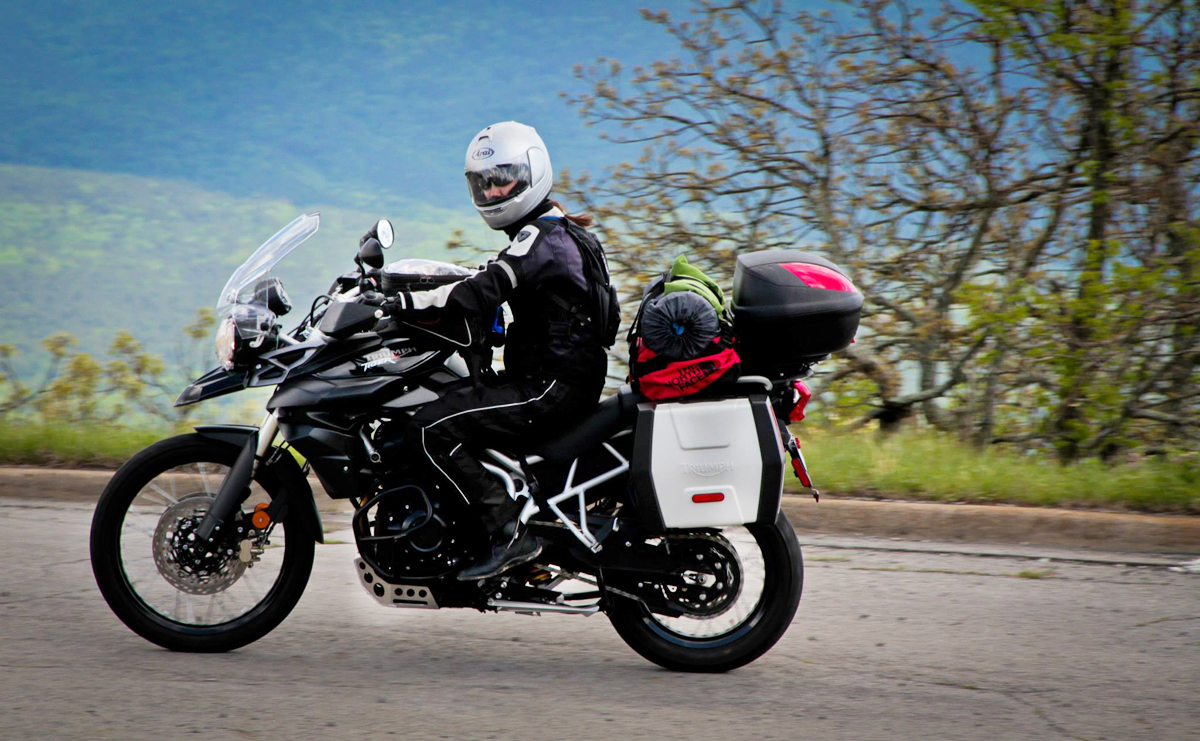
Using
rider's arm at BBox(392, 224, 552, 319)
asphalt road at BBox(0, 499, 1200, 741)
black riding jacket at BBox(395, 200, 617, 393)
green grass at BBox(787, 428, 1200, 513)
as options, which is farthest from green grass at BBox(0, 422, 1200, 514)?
rider's arm at BBox(392, 224, 552, 319)

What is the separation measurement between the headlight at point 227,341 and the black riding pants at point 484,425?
27.1 inches

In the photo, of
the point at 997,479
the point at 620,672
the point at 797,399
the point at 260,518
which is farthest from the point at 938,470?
the point at 260,518

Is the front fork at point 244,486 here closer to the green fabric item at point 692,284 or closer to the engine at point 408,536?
the engine at point 408,536

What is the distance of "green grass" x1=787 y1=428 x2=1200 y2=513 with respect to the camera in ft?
21.4

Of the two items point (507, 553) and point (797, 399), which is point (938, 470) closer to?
point (797, 399)

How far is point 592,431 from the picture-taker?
4.02 meters

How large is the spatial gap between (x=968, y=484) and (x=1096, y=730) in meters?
3.18

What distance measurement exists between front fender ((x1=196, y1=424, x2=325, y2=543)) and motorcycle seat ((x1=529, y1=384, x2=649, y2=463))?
88 centimetres

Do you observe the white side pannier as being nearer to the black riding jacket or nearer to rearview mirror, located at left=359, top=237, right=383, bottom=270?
the black riding jacket

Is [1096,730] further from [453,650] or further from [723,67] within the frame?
[723,67]

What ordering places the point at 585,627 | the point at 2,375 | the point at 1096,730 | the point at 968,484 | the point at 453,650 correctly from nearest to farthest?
the point at 1096,730, the point at 453,650, the point at 585,627, the point at 968,484, the point at 2,375

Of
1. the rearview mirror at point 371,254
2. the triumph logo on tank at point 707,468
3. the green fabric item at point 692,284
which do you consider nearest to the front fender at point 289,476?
the rearview mirror at point 371,254

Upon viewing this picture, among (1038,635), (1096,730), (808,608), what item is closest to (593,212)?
(808,608)

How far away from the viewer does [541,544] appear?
4.03 meters
